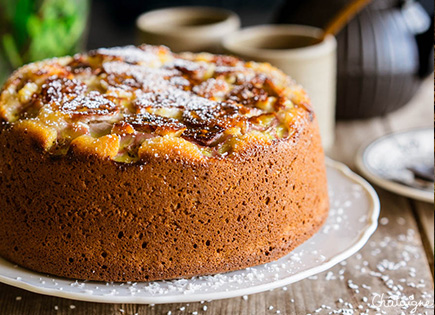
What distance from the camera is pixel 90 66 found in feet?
5.38

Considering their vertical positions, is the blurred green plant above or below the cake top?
below

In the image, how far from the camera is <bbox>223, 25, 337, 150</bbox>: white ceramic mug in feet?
6.80

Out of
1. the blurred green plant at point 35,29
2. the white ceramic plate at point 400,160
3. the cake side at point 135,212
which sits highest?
the cake side at point 135,212

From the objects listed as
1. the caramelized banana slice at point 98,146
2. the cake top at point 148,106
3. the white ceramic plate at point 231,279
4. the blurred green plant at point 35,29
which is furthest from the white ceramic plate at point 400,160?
the blurred green plant at point 35,29

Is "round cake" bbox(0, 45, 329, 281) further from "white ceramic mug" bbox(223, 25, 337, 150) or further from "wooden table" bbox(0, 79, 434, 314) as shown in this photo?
"white ceramic mug" bbox(223, 25, 337, 150)

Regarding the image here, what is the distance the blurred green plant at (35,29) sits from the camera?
234cm

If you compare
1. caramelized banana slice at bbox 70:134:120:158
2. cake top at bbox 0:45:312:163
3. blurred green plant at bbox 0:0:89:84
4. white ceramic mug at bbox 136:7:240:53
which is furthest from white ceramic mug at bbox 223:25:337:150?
caramelized banana slice at bbox 70:134:120:158

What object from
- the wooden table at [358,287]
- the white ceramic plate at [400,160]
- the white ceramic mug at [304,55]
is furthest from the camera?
the white ceramic mug at [304,55]

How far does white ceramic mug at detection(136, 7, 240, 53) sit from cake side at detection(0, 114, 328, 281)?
1031 millimetres

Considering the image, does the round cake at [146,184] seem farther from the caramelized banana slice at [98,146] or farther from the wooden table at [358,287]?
the wooden table at [358,287]

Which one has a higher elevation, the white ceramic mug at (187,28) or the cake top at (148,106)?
the cake top at (148,106)

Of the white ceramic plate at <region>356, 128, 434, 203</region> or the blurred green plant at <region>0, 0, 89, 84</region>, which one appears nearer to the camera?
the white ceramic plate at <region>356, 128, 434, 203</region>

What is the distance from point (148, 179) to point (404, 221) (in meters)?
0.86

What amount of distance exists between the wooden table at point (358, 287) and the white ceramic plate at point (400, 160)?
2.7 inches
